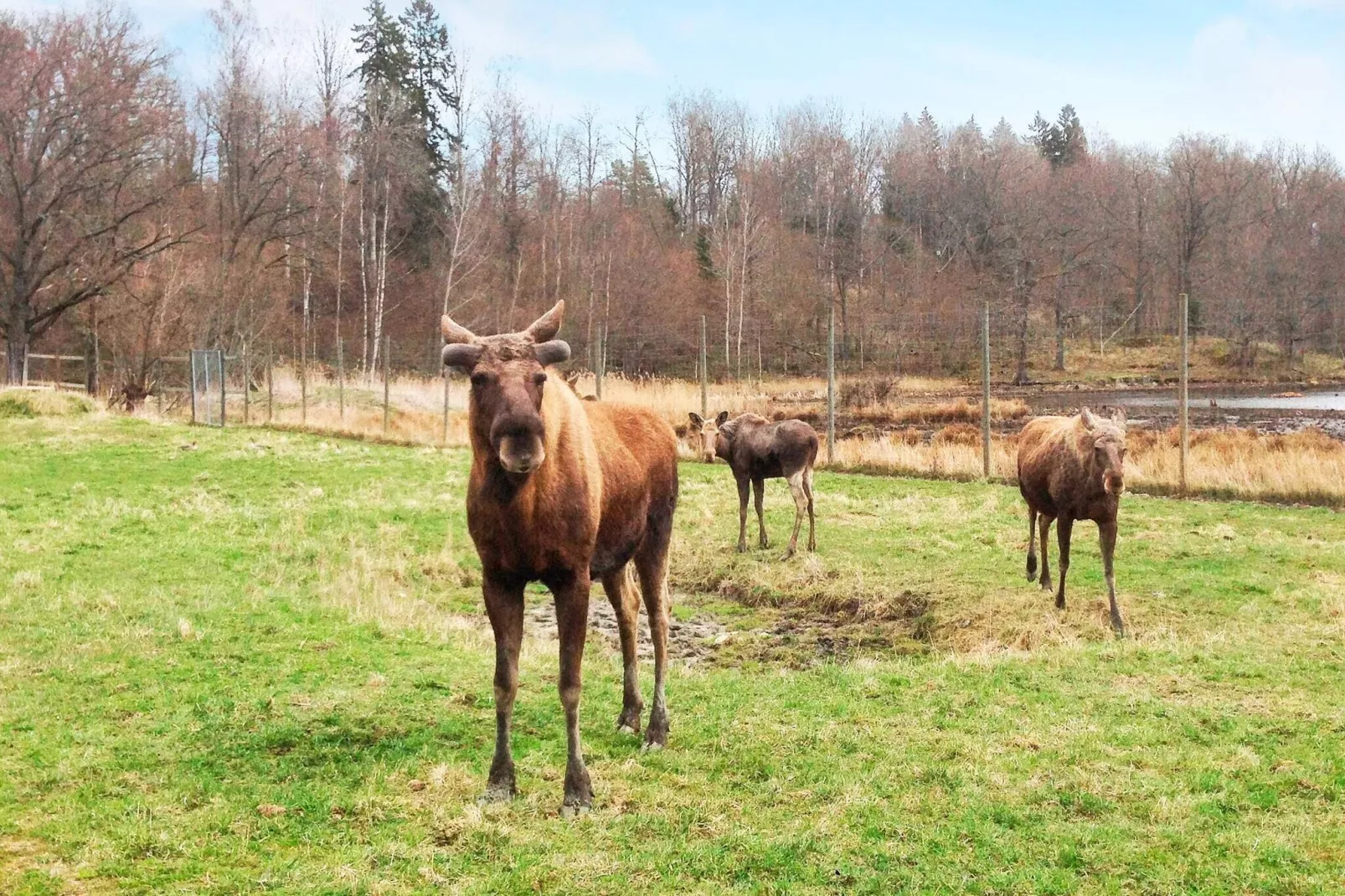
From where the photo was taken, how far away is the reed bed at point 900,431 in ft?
52.1

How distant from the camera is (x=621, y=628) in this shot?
21.0ft

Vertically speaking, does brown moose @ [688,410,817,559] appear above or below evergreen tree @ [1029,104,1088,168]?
below

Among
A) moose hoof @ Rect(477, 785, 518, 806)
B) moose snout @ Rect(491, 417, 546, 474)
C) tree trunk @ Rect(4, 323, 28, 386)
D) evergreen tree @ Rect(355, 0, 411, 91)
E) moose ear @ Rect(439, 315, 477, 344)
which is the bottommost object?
moose hoof @ Rect(477, 785, 518, 806)

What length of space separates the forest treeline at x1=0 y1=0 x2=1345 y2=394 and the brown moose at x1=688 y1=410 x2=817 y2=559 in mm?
11216

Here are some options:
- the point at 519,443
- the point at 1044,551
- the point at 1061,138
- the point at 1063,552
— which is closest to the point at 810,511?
the point at 1044,551

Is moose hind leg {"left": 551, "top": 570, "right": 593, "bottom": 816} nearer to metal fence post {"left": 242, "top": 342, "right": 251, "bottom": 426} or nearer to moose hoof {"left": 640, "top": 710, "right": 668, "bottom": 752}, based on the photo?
moose hoof {"left": 640, "top": 710, "right": 668, "bottom": 752}

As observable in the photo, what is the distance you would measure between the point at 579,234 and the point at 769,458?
39.6 meters

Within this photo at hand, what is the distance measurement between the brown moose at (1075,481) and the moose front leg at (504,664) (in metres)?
5.67

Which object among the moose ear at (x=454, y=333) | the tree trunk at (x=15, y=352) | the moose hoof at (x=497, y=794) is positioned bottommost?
the moose hoof at (x=497, y=794)

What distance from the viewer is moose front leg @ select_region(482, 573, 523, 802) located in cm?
523

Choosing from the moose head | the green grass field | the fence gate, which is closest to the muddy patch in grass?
the green grass field

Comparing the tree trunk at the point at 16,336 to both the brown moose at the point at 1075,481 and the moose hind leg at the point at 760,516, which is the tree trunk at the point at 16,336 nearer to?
the moose hind leg at the point at 760,516

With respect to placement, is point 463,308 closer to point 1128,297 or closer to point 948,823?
point 1128,297

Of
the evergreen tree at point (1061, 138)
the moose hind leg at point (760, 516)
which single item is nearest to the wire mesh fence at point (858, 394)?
the moose hind leg at point (760, 516)
